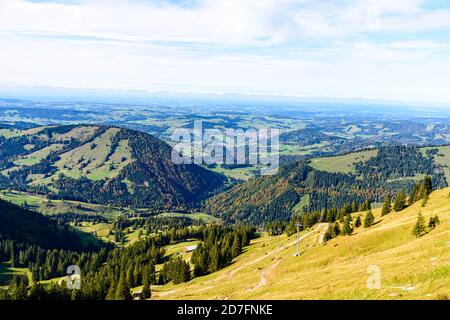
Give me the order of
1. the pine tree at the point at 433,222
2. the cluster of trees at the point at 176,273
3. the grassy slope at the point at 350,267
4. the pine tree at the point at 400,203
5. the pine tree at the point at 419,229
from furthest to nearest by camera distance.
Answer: the cluster of trees at the point at 176,273 → the pine tree at the point at 400,203 → the pine tree at the point at 433,222 → the pine tree at the point at 419,229 → the grassy slope at the point at 350,267

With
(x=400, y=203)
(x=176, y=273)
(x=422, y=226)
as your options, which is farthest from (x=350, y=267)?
(x=176, y=273)

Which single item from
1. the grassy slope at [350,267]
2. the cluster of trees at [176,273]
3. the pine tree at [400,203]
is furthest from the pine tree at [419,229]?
the cluster of trees at [176,273]

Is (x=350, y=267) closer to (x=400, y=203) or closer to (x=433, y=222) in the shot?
(x=433, y=222)

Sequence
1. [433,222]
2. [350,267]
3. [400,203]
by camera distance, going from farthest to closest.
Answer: [400,203]
[433,222]
[350,267]

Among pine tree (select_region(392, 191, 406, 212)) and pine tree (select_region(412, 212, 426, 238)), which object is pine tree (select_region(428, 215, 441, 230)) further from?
pine tree (select_region(392, 191, 406, 212))

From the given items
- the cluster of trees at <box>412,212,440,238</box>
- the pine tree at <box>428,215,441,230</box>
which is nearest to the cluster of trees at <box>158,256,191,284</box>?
the cluster of trees at <box>412,212,440,238</box>

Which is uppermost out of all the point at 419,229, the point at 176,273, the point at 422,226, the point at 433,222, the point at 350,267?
the point at 433,222

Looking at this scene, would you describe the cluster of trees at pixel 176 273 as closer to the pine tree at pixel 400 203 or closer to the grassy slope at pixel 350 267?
the grassy slope at pixel 350 267

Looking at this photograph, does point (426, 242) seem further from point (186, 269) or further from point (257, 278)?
point (186, 269)
